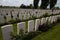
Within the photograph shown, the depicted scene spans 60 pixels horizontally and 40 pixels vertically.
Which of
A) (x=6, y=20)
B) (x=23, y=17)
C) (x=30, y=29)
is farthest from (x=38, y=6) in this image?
(x=30, y=29)

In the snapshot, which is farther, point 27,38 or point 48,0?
point 48,0

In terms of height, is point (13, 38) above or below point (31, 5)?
above

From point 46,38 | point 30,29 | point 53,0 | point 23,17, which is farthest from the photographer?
point 53,0

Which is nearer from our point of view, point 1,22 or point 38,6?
point 1,22

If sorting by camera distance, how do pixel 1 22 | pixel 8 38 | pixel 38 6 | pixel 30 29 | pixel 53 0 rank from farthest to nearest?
pixel 38 6 → pixel 53 0 → pixel 1 22 → pixel 30 29 → pixel 8 38

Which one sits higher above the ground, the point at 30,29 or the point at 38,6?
the point at 30,29

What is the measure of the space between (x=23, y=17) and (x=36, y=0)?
99.3 feet

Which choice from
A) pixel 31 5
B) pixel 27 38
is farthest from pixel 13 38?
pixel 31 5

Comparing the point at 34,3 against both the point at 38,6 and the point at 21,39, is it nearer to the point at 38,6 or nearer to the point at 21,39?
the point at 38,6

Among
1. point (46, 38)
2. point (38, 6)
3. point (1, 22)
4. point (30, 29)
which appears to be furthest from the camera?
point (38, 6)

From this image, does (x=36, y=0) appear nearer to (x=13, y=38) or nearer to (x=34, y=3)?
(x=34, y=3)

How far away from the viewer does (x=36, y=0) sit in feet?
147

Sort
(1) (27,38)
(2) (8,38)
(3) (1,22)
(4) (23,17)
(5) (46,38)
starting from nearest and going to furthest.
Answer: (2) (8,38) < (1) (27,38) < (5) (46,38) < (3) (1,22) < (4) (23,17)

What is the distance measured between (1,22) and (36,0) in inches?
1325
